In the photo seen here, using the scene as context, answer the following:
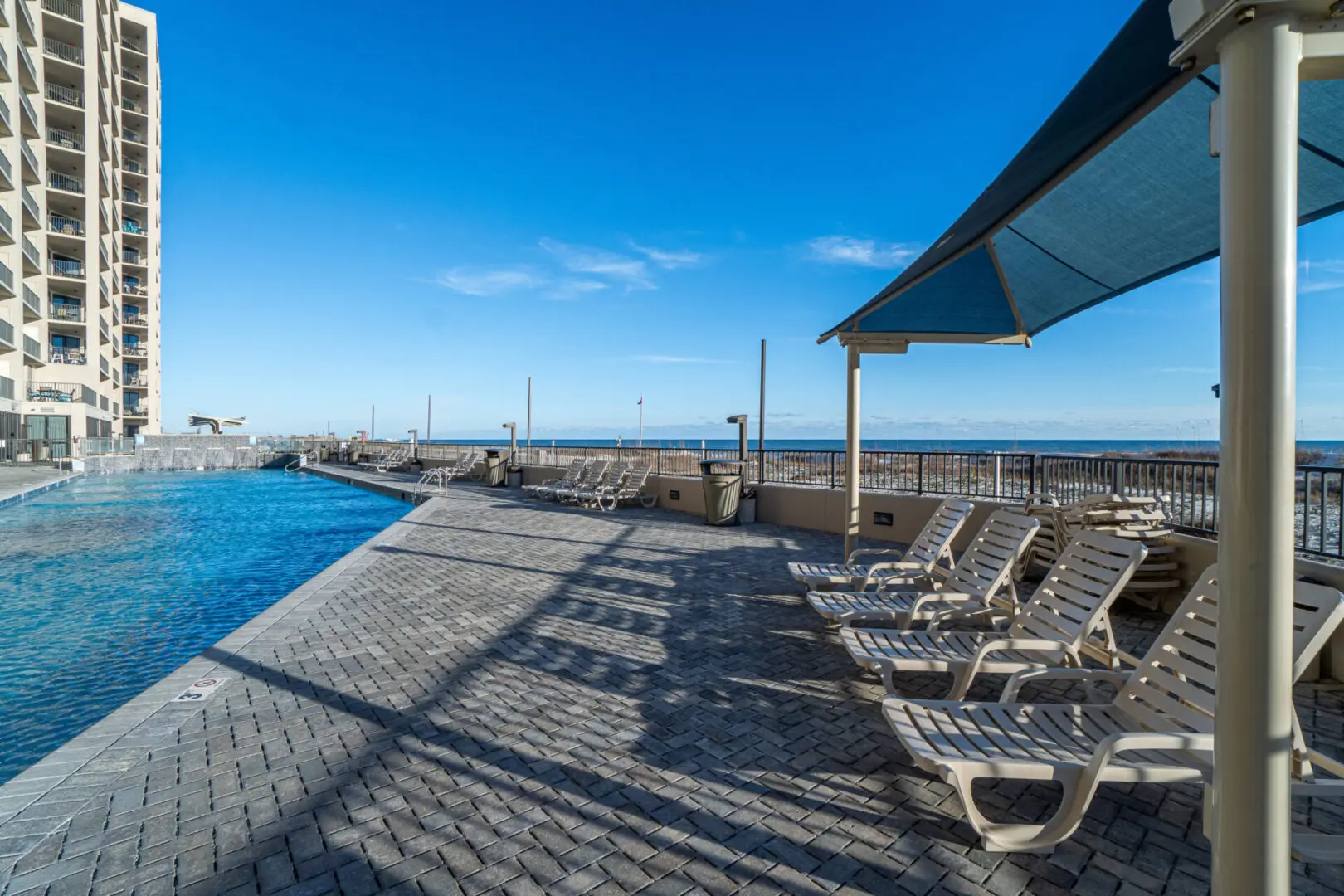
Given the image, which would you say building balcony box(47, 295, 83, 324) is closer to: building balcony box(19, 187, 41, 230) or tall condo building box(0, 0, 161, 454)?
tall condo building box(0, 0, 161, 454)

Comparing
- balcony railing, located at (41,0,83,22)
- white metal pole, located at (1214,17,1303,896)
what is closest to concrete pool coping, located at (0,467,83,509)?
white metal pole, located at (1214,17,1303,896)

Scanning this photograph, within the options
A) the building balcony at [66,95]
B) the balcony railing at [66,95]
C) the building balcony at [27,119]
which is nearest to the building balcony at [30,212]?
the building balcony at [27,119]

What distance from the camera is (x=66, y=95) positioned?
36469mm

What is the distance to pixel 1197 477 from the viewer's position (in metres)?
6.14

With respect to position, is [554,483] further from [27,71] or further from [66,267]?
[66,267]

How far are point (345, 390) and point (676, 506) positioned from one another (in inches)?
1735

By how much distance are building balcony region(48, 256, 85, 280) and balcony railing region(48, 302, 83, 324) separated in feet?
5.93

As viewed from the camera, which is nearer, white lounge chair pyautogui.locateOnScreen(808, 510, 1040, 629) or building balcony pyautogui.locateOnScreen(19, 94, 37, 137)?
white lounge chair pyautogui.locateOnScreen(808, 510, 1040, 629)

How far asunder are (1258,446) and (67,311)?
5016cm

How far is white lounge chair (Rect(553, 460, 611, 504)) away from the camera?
15.1 meters

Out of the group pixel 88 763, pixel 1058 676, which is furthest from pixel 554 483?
pixel 1058 676

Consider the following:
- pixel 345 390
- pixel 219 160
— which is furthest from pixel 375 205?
pixel 345 390

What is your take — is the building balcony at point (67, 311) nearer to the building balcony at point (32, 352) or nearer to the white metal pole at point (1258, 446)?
the building balcony at point (32, 352)

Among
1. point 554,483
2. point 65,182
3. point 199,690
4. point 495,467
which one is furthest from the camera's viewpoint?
point 65,182
